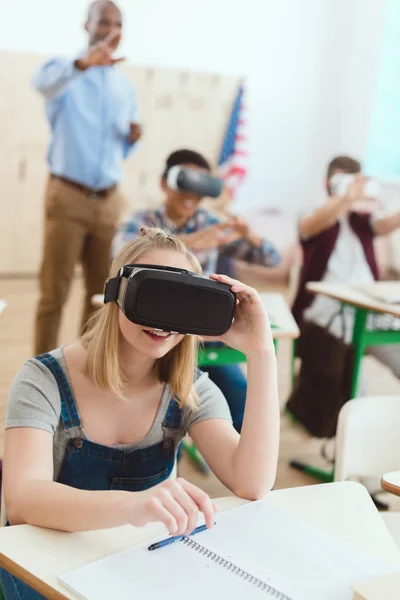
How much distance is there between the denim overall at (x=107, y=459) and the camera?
1.28m

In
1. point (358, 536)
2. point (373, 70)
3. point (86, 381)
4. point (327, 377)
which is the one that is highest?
point (373, 70)

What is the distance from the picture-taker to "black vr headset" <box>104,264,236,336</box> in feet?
3.51

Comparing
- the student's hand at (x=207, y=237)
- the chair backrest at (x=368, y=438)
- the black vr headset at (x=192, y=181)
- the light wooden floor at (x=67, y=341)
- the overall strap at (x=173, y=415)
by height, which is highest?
the black vr headset at (x=192, y=181)

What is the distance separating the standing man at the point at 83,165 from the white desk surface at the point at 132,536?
7.58 ft

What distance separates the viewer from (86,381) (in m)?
1.31

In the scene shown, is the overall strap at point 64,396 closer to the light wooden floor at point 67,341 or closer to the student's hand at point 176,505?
the student's hand at point 176,505

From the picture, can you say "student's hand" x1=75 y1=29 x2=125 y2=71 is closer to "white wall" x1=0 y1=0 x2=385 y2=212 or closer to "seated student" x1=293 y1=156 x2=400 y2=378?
"seated student" x1=293 y1=156 x2=400 y2=378

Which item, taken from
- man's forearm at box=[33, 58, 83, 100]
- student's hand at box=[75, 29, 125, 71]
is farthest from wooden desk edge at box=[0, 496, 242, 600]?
man's forearm at box=[33, 58, 83, 100]

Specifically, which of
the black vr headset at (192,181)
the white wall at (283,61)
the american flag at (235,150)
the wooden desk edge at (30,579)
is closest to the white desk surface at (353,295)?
the black vr headset at (192,181)

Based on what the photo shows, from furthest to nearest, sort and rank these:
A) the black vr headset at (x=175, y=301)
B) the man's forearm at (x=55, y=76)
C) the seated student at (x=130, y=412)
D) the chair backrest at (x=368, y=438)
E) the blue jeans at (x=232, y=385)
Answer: the man's forearm at (x=55, y=76), the blue jeans at (x=232, y=385), the chair backrest at (x=368, y=438), the seated student at (x=130, y=412), the black vr headset at (x=175, y=301)

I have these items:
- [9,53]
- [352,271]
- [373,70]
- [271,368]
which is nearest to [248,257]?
[352,271]

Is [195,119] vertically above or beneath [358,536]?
above

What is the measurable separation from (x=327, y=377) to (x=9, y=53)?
145 inches

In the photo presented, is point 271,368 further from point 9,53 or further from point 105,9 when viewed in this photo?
point 9,53
